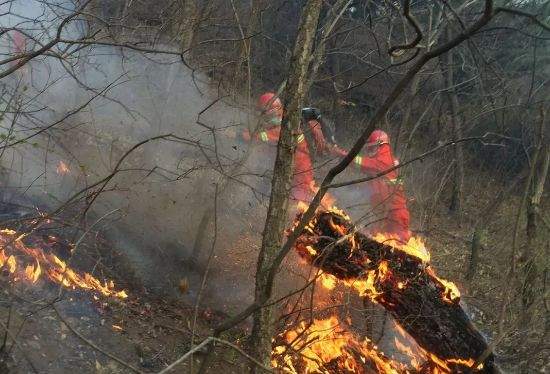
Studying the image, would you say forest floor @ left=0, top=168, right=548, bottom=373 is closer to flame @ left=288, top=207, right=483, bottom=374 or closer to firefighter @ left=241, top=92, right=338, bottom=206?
flame @ left=288, top=207, right=483, bottom=374

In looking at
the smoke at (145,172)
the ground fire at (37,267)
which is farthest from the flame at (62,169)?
the ground fire at (37,267)

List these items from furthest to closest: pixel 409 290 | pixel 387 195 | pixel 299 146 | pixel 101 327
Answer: pixel 387 195, pixel 299 146, pixel 409 290, pixel 101 327

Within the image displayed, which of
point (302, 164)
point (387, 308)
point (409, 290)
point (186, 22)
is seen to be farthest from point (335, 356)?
point (186, 22)

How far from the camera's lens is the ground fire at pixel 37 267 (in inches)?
183

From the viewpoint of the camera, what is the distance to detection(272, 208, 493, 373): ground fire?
4629 millimetres

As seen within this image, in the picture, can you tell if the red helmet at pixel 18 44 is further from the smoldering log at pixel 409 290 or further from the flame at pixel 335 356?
the flame at pixel 335 356

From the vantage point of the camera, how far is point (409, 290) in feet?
16.2

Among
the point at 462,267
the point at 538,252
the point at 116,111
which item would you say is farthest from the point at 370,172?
the point at 116,111

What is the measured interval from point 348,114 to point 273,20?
164 inches

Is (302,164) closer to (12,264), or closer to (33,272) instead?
(33,272)

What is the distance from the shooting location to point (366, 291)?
532 cm

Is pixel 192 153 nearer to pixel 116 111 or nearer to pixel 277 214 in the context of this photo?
pixel 116 111

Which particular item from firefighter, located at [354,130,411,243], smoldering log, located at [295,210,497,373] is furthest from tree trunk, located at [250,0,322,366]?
firefighter, located at [354,130,411,243]

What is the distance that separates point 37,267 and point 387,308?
3.54m
